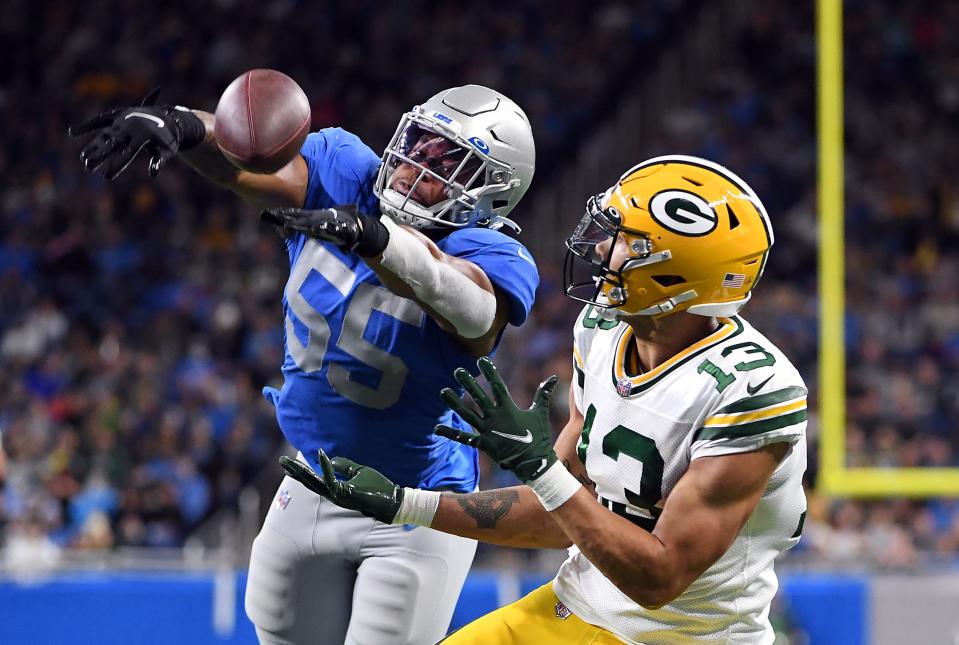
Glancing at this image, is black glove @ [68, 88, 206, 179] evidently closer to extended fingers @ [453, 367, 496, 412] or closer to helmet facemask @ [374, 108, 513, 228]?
helmet facemask @ [374, 108, 513, 228]

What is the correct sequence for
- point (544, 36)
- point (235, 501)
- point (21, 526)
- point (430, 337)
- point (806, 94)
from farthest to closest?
1. point (544, 36)
2. point (806, 94)
3. point (235, 501)
4. point (21, 526)
5. point (430, 337)

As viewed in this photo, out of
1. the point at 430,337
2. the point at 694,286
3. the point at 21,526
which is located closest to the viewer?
the point at 694,286

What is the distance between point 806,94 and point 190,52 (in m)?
5.41

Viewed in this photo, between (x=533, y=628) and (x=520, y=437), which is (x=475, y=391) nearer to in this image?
(x=520, y=437)

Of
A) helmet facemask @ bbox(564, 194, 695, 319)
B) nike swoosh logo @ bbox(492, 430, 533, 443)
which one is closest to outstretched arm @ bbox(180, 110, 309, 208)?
helmet facemask @ bbox(564, 194, 695, 319)

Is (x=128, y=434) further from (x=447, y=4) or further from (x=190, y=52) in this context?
(x=447, y=4)

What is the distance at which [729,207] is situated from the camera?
257cm

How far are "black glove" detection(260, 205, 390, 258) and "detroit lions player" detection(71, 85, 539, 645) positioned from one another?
A: 0.40 meters

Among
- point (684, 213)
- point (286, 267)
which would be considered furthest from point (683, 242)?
point (286, 267)

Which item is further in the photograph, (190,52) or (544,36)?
(544,36)

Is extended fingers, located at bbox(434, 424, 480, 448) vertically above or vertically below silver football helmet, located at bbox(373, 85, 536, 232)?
below

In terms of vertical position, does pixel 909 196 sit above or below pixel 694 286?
below

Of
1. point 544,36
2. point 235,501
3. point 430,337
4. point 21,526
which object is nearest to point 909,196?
point 544,36

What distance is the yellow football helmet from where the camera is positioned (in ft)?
8.38
